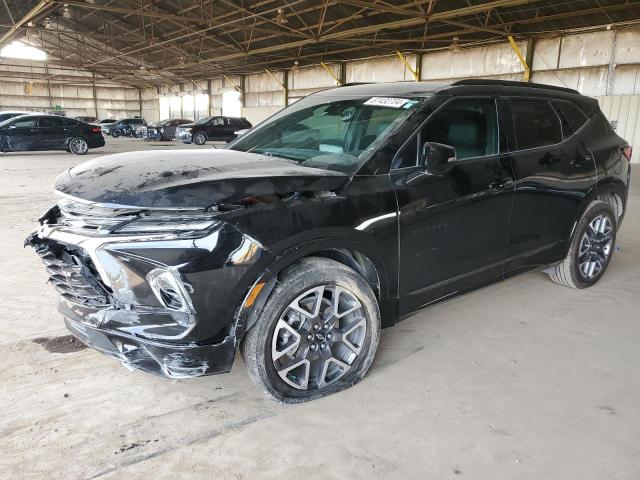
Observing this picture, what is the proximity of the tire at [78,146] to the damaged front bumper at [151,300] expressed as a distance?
16671mm

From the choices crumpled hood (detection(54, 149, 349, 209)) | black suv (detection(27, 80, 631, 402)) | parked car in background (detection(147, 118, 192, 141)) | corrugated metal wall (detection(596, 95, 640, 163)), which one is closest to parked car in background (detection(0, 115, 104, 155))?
parked car in background (detection(147, 118, 192, 141))

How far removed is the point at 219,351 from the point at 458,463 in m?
1.16

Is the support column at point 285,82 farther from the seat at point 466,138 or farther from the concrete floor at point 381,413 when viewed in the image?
the concrete floor at point 381,413

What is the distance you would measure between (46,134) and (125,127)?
16.1m

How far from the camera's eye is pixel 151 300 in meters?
2.12

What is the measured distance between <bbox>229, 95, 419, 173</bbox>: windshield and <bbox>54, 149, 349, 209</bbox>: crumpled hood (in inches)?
9.0

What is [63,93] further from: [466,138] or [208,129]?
[466,138]

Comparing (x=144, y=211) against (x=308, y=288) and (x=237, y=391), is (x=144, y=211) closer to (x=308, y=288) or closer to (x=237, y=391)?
A: (x=308, y=288)

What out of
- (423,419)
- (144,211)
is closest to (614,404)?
(423,419)

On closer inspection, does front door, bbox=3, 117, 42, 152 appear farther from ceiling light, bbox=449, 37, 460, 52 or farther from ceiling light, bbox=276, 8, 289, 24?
ceiling light, bbox=449, 37, 460, 52

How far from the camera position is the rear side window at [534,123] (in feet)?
11.0

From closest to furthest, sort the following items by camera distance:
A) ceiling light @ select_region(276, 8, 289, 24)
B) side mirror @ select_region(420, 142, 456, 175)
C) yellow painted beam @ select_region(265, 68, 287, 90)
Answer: side mirror @ select_region(420, 142, 456, 175) < ceiling light @ select_region(276, 8, 289, 24) < yellow painted beam @ select_region(265, 68, 287, 90)

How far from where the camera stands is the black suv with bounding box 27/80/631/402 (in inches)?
83.3

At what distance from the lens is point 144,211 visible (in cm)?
213
